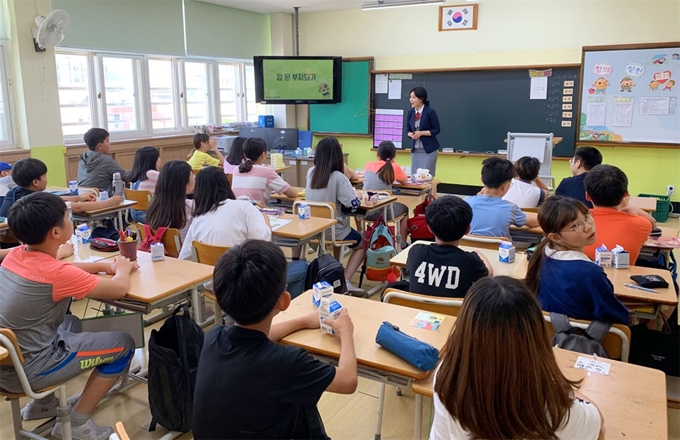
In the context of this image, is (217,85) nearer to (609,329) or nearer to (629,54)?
(629,54)

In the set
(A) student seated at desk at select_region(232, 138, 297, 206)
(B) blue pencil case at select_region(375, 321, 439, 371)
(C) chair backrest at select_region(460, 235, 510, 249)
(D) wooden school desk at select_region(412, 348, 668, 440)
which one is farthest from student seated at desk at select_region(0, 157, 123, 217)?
(D) wooden school desk at select_region(412, 348, 668, 440)

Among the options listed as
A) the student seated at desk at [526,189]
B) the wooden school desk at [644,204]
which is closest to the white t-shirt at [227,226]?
the student seated at desk at [526,189]

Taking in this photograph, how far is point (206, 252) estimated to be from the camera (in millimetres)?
3277

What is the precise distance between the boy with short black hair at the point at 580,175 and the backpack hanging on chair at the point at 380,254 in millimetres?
1355

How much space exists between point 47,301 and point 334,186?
2661mm

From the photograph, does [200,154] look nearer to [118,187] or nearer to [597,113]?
[118,187]

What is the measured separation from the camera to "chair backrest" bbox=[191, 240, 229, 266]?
127 inches

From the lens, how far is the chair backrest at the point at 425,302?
236 centimetres

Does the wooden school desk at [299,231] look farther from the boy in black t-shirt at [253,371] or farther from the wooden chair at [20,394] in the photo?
the boy in black t-shirt at [253,371]

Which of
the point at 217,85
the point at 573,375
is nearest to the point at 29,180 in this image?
the point at 573,375

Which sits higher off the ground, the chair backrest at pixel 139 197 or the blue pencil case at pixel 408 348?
the chair backrest at pixel 139 197

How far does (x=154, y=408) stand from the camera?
8.76 ft

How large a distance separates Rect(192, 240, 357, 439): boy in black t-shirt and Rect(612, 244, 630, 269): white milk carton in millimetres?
1967

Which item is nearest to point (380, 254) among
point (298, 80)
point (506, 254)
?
point (506, 254)
